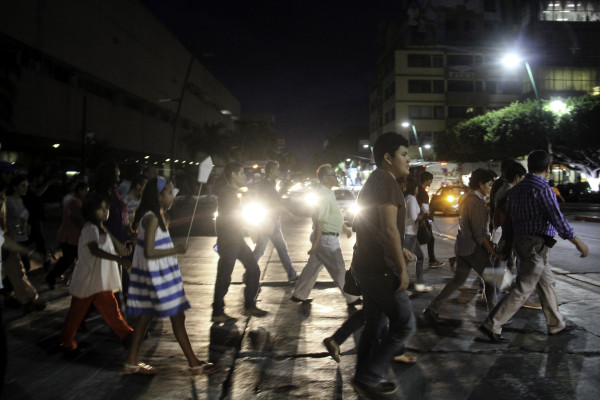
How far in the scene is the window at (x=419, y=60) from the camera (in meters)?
65.4

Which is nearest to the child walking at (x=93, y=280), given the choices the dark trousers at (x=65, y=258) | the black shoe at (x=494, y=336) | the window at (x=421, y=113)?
the dark trousers at (x=65, y=258)

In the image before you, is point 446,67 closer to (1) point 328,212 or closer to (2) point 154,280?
(1) point 328,212

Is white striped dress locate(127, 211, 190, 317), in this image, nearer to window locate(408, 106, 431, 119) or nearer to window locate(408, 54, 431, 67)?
window locate(408, 106, 431, 119)

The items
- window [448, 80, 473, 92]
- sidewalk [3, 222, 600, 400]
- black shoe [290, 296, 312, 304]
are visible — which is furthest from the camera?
window [448, 80, 473, 92]

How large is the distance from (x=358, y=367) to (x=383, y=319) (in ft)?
1.27

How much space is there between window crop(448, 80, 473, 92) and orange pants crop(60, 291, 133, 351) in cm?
6458

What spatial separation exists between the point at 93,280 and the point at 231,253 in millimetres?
1669

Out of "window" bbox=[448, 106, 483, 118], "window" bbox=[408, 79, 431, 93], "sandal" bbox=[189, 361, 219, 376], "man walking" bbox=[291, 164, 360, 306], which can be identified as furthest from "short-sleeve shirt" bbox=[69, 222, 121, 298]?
"window" bbox=[408, 79, 431, 93]

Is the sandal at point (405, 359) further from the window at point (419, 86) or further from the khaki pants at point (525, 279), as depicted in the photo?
the window at point (419, 86)

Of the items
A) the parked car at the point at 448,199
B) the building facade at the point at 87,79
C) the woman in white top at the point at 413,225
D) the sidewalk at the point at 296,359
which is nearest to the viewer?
the sidewalk at the point at 296,359

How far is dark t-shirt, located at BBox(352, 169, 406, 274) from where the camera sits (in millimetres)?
3535

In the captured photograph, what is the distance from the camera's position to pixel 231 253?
576 centimetres

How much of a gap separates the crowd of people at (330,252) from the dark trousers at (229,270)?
1 cm

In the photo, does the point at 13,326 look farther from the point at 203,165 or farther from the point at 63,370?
the point at 203,165
